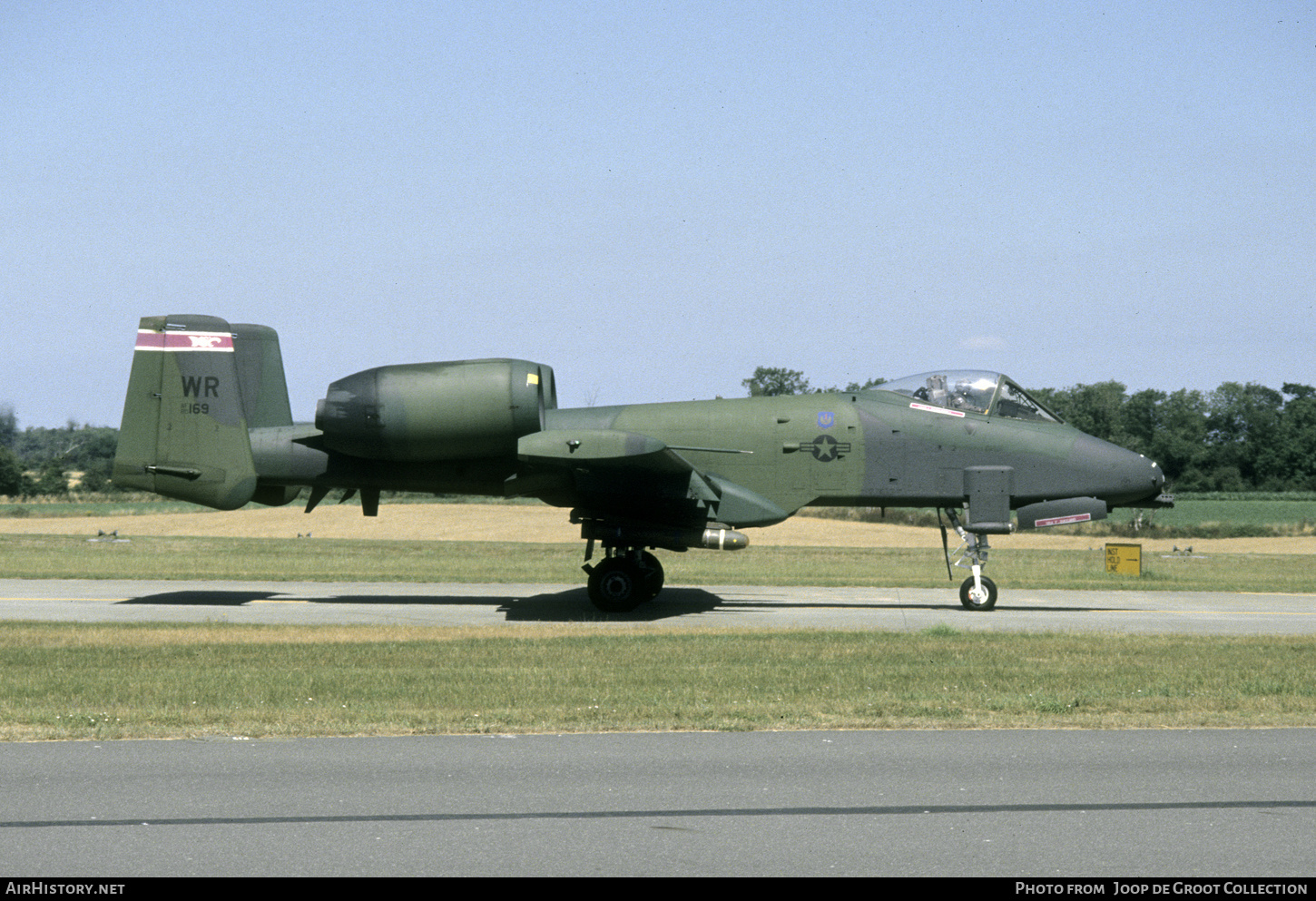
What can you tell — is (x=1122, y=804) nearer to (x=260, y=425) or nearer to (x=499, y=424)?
(x=499, y=424)

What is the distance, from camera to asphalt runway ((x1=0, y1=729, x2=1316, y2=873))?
507cm

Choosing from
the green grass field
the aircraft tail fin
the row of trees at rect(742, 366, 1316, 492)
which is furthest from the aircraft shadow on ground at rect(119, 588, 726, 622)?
the row of trees at rect(742, 366, 1316, 492)

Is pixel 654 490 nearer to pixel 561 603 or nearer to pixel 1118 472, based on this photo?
pixel 561 603

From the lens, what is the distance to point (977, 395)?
18484mm

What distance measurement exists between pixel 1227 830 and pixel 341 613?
1415cm

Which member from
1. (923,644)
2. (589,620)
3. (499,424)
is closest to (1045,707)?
(923,644)

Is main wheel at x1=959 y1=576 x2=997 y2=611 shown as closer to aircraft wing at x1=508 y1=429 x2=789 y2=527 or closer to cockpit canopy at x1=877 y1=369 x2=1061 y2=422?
cockpit canopy at x1=877 y1=369 x2=1061 y2=422

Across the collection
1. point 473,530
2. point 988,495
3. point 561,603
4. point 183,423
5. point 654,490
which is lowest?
point 473,530

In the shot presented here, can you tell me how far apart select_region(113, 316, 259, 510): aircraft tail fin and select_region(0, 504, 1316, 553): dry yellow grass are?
2264cm

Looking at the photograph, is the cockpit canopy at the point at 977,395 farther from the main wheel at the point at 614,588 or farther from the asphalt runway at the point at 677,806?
the asphalt runway at the point at 677,806

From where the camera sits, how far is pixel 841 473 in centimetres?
1855

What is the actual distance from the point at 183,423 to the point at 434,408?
440 cm

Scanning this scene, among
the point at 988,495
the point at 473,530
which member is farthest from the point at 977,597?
the point at 473,530
